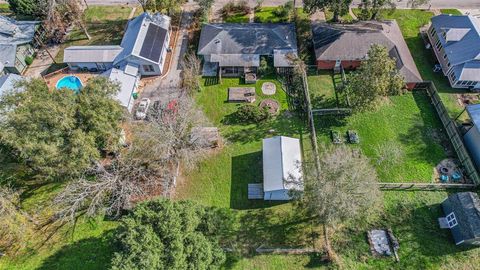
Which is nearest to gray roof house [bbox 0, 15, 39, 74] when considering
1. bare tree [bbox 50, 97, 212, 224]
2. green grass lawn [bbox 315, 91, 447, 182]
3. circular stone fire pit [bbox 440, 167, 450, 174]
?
bare tree [bbox 50, 97, 212, 224]

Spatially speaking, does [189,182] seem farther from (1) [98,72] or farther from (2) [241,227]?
(1) [98,72]

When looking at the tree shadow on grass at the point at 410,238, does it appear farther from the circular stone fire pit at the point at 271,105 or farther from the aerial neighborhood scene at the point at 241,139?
the circular stone fire pit at the point at 271,105

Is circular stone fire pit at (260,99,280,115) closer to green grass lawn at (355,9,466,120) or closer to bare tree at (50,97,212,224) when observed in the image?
bare tree at (50,97,212,224)

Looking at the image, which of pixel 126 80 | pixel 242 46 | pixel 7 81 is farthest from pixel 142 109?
pixel 7 81

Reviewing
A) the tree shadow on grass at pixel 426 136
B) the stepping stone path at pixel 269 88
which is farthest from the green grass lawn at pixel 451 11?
the stepping stone path at pixel 269 88

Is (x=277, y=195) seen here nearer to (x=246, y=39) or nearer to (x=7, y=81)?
(x=246, y=39)

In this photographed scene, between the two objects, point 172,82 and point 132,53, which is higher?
point 132,53

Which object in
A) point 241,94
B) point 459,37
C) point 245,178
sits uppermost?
point 459,37
